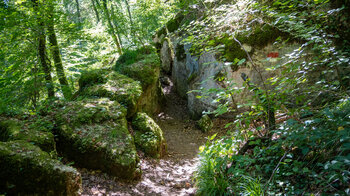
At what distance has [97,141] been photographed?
414 centimetres

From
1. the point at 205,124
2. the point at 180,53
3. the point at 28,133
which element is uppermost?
the point at 180,53

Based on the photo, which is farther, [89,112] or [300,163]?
[89,112]

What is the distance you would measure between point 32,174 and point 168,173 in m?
2.92

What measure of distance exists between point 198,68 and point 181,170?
4919 millimetres

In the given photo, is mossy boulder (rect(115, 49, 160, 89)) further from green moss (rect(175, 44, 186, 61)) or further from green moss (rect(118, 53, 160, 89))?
green moss (rect(175, 44, 186, 61))

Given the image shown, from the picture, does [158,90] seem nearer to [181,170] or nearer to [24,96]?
[181,170]

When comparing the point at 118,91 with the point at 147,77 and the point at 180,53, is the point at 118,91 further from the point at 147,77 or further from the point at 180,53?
the point at 180,53

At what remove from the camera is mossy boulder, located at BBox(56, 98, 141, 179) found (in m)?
3.96

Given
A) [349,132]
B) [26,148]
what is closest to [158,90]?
[26,148]

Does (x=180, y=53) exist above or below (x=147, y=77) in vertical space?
above

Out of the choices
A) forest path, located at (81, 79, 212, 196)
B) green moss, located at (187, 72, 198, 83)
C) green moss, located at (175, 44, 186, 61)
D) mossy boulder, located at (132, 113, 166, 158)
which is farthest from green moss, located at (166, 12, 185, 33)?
mossy boulder, located at (132, 113, 166, 158)

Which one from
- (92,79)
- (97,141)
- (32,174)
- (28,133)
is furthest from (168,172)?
(92,79)

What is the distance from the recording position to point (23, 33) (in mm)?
4727

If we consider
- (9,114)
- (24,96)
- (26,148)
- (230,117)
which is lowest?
(230,117)
